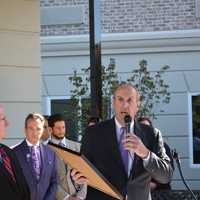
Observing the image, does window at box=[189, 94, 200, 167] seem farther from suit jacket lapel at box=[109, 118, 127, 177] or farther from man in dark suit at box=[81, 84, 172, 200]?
suit jacket lapel at box=[109, 118, 127, 177]

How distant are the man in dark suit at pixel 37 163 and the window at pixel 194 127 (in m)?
7.09

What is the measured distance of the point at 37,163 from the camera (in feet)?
20.5

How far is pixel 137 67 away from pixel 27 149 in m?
7.09

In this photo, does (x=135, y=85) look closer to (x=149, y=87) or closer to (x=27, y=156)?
(x=149, y=87)

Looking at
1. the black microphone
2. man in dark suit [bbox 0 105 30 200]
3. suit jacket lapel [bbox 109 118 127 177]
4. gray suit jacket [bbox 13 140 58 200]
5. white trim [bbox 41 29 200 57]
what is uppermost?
white trim [bbox 41 29 200 57]

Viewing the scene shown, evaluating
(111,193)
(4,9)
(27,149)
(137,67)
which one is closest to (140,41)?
(137,67)

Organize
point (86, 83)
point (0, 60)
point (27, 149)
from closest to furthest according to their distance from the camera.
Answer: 1. point (27, 149)
2. point (0, 60)
3. point (86, 83)

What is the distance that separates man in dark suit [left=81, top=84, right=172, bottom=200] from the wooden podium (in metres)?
0.19

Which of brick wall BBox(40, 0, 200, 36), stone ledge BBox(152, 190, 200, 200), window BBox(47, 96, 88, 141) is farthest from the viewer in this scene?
brick wall BBox(40, 0, 200, 36)

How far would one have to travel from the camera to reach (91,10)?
7363 millimetres

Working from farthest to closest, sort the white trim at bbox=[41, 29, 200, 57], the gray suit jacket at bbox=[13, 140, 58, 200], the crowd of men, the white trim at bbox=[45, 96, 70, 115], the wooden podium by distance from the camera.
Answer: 1. the white trim at bbox=[45, 96, 70, 115]
2. the white trim at bbox=[41, 29, 200, 57]
3. the gray suit jacket at bbox=[13, 140, 58, 200]
4. the crowd of men
5. the wooden podium

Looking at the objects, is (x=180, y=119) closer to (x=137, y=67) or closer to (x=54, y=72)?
(x=137, y=67)

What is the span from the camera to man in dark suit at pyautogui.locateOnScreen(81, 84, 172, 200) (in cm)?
399

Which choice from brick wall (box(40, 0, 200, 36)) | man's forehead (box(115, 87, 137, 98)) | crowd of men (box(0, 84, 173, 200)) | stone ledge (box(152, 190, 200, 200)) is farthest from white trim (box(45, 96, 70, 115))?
man's forehead (box(115, 87, 137, 98))
